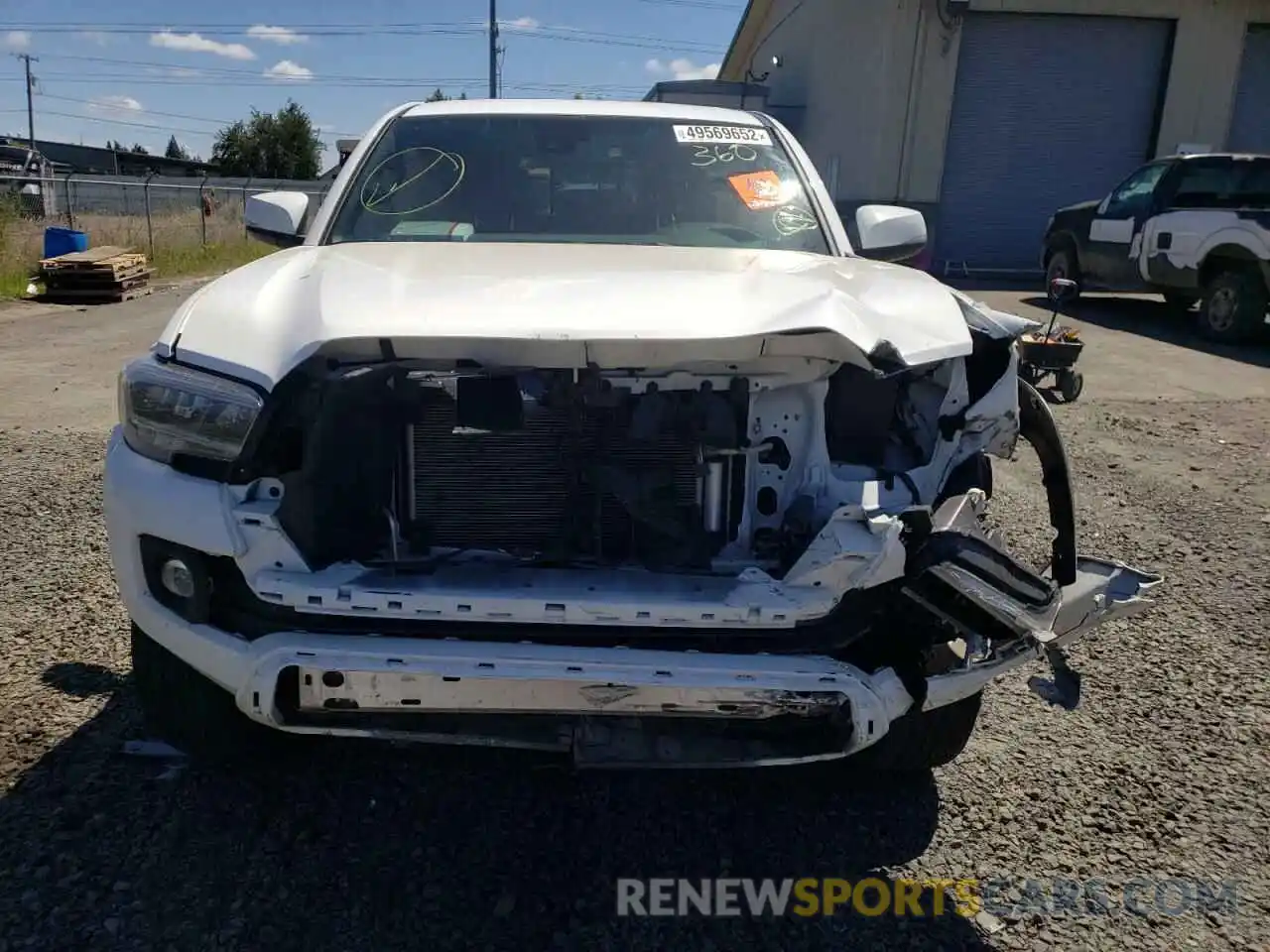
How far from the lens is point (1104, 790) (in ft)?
9.27

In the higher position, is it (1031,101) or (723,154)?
(1031,101)

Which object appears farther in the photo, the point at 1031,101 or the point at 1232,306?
the point at 1031,101

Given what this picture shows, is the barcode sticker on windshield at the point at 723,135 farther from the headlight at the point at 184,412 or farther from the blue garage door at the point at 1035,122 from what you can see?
the blue garage door at the point at 1035,122

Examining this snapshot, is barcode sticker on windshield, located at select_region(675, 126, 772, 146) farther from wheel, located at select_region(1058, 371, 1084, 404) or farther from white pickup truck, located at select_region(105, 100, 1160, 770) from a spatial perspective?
wheel, located at select_region(1058, 371, 1084, 404)

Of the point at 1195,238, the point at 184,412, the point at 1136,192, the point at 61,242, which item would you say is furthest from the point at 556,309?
the point at 61,242

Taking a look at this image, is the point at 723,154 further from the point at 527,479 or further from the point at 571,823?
the point at 571,823

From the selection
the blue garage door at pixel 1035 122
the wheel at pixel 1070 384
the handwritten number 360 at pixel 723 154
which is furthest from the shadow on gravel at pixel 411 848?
the blue garage door at pixel 1035 122

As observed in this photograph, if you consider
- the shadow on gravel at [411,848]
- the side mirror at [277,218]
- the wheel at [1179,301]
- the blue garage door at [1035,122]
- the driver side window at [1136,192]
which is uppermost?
the blue garage door at [1035,122]

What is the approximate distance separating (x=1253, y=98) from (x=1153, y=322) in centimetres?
822

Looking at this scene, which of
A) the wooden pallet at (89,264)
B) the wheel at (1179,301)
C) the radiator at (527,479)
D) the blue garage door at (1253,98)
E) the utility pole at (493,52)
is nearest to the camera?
the radiator at (527,479)

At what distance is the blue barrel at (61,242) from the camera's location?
15.3 m

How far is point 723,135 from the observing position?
13.0 ft

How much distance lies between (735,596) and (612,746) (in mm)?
434

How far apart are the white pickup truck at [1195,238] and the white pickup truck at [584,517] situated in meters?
9.17
